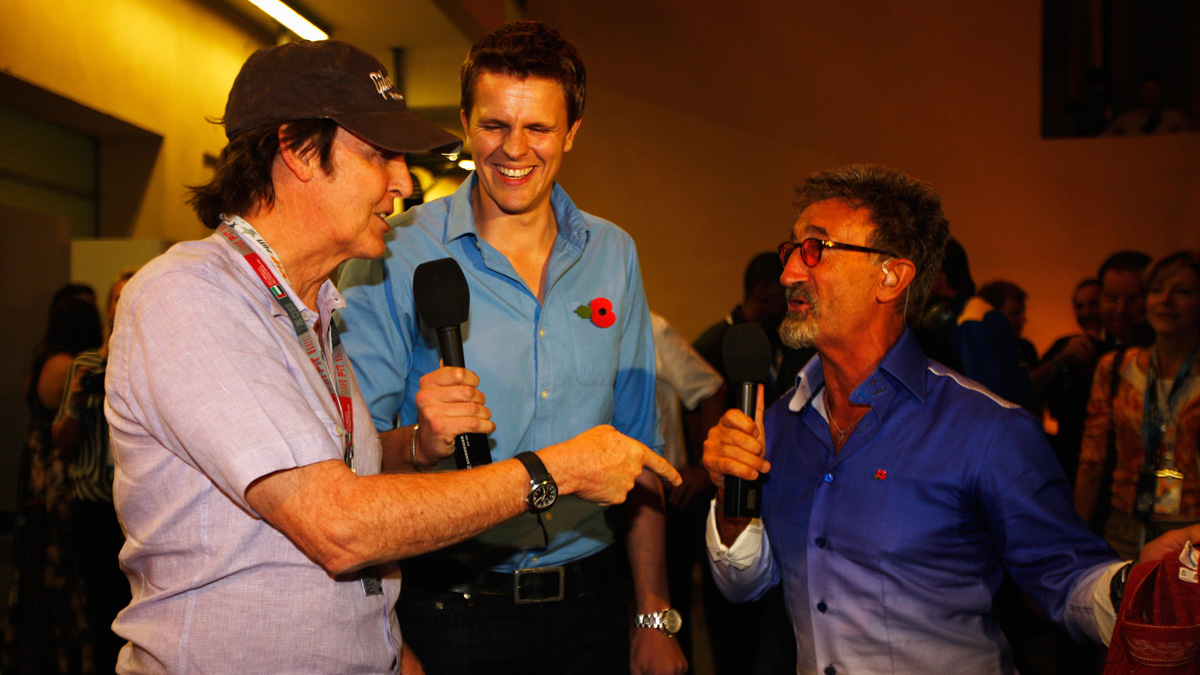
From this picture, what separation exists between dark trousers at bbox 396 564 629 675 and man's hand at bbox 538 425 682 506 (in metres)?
0.49

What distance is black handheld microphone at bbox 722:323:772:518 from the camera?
70.4 inches

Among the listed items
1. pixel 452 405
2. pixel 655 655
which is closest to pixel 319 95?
pixel 452 405

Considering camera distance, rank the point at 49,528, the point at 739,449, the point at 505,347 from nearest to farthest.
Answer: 1. the point at 739,449
2. the point at 505,347
3. the point at 49,528

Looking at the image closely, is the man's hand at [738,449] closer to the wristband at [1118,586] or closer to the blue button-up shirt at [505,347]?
the blue button-up shirt at [505,347]

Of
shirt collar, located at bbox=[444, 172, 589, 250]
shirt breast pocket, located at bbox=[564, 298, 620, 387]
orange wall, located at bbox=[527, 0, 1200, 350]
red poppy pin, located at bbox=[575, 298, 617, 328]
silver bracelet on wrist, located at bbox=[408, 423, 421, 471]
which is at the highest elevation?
orange wall, located at bbox=[527, 0, 1200, 350]

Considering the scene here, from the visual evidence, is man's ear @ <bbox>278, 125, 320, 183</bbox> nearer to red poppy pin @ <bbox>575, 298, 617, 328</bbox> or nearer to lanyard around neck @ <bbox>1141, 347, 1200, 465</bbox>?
red poppy pin @ <bbox>575, 298, 617, 328</bbox>

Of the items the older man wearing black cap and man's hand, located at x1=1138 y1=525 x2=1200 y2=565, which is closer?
the older man wearing black cap

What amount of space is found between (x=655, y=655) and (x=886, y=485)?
2.32ft

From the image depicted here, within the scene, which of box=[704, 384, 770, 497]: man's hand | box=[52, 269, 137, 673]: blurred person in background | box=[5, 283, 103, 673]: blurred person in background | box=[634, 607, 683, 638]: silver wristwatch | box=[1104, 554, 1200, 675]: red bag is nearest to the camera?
box=[1104, 554, 1200, 675]: red bag

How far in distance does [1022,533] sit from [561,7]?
747 cm

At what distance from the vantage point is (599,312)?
2.10 metres

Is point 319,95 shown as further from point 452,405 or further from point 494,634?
point 494,634

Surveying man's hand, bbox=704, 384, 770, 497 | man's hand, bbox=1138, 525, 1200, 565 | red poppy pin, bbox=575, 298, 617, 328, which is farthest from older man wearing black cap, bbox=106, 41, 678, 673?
man's hand, bbox=1138, 525, 1200, 565

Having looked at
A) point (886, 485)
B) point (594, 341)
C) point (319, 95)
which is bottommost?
point (886, 485)
